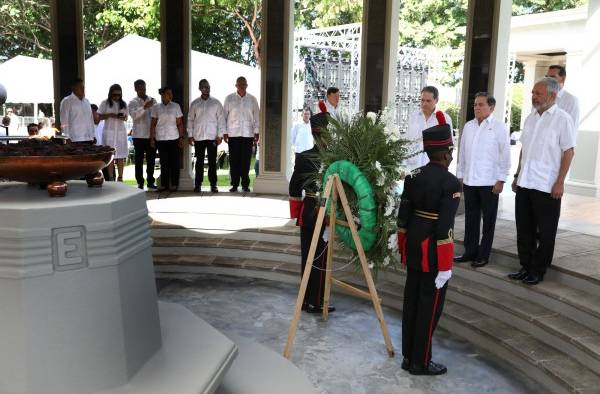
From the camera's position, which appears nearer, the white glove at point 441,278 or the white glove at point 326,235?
the white glove at point 441,278

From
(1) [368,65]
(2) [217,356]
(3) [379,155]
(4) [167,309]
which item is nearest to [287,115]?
(1) [368,65]

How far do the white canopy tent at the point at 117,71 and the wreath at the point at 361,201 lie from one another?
8.42 m

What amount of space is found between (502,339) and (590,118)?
262 inches

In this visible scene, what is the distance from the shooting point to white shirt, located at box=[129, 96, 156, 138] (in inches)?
337

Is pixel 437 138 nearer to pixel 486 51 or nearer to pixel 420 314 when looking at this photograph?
pixel 420 314

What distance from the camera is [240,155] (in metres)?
8.77

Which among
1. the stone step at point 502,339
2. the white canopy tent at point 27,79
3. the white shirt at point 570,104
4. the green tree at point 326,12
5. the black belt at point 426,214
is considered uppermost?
the green tree at point 326,12

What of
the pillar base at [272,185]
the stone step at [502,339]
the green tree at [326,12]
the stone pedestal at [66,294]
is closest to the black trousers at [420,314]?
the stone step at [502,339]

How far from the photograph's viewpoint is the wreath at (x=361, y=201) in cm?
384

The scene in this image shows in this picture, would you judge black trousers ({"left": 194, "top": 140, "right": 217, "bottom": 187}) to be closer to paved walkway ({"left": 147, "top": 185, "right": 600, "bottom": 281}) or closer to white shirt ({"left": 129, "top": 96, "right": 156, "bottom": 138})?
paved walkway ({"left": 147, "top": 185, "right": 600, "bottom": 281})

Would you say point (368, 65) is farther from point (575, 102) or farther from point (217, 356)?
point (217, 356)

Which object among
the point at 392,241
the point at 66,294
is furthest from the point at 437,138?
the point at 66,294

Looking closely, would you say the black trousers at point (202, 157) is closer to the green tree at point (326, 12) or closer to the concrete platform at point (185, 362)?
the concrete platform at point (185, 362)

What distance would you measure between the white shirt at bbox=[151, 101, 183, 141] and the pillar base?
1.43 meters
